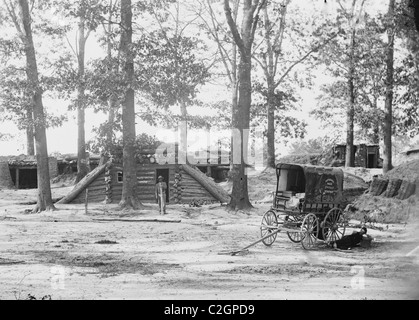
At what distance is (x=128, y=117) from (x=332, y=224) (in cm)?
1371

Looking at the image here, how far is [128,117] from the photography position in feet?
85.6

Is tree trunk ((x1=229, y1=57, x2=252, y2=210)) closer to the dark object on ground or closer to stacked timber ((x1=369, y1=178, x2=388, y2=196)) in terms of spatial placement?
stacked timber ((x1=369, y1=178, x2=388, y2=196))

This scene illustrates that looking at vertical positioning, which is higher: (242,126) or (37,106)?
(37,106)

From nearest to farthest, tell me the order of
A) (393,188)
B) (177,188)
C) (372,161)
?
(393,188) < (177,188) < (372,161)

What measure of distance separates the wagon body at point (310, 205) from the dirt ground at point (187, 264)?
1.76ft

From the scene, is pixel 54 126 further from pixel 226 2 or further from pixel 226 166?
pixel 226 166

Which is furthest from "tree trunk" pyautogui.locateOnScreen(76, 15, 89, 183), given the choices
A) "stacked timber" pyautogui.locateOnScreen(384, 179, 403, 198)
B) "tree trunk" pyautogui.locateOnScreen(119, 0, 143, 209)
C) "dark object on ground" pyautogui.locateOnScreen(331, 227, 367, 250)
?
"dark object on ground" pyautogui.locateOnScreen(331, 227, 367, 250)

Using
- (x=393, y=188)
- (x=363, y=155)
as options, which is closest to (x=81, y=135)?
(x=363, y=155)

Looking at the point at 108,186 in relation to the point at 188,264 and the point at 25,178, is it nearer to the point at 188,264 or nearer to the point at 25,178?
the point at 25,178

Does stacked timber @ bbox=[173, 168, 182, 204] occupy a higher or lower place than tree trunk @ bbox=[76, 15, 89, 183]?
lower

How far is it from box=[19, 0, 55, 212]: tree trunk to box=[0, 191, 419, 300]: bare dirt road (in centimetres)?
532

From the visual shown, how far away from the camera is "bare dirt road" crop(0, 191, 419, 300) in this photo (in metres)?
9.04

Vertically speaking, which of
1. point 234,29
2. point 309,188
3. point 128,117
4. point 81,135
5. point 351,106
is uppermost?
point 234,29
